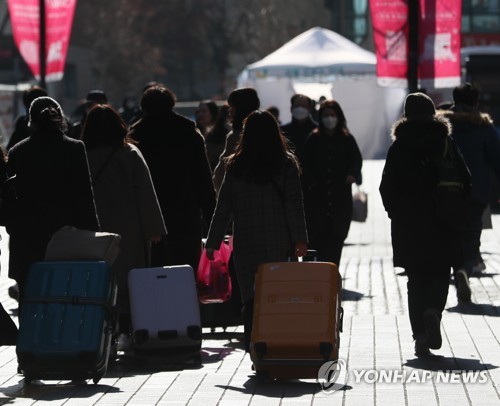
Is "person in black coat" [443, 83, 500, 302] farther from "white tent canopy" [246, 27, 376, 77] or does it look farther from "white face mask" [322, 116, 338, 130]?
"white tent canopy" [246, 27, 376, 77]

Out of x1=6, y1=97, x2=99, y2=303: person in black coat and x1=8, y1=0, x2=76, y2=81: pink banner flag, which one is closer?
x1=6, y1=97, x2=99, y2=303: person in black coat

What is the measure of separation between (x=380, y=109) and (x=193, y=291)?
34184mm

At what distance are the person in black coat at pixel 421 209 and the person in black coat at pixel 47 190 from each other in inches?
76.7

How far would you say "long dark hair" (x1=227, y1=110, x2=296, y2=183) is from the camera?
10070mm

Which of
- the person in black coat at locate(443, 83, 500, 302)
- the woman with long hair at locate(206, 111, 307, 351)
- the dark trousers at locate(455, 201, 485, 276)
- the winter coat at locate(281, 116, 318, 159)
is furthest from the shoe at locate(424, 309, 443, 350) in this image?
the winter coat at locate(281, 116, 318, 159)

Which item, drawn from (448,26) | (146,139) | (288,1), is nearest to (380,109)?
(448,26)

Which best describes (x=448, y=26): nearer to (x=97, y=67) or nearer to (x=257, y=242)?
(x=257, y=242)

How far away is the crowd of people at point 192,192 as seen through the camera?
10.2m

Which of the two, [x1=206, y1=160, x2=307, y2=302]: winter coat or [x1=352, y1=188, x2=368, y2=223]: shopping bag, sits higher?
[x1=206, y1=160, x2=307, y2=302]: winter coat

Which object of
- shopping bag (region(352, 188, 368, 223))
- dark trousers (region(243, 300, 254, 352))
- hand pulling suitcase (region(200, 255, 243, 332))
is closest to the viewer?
dark trousers (region(243, 300, 254, 352))

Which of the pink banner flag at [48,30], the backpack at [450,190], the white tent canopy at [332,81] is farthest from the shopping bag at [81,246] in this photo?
the white tent canopy at [332,81]

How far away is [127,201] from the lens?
36.4ft

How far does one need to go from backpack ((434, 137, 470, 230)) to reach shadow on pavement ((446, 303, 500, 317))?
2.23 m

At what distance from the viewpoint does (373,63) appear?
38.8m
